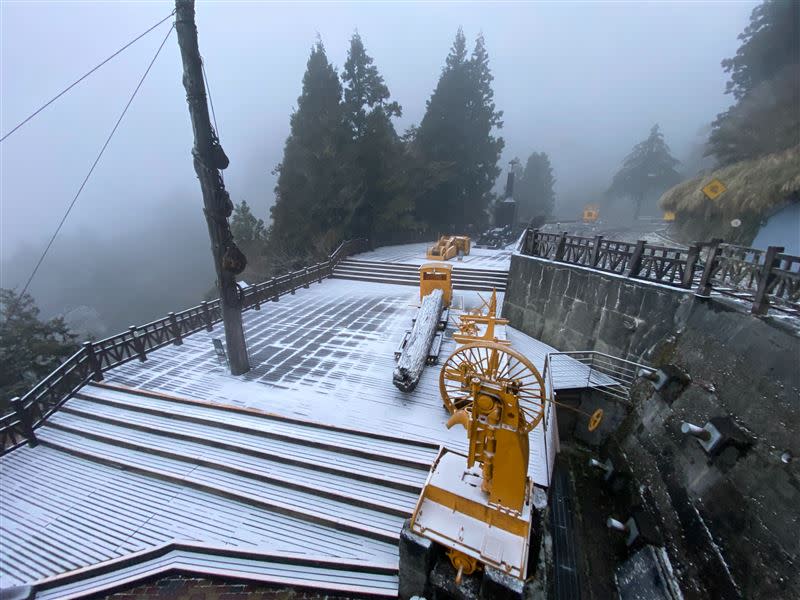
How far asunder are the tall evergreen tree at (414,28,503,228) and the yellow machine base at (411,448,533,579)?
86.0 feet

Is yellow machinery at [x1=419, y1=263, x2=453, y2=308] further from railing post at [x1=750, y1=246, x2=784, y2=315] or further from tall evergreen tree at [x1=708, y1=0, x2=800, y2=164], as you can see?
tall evergreen tree at [x1=708, y1=0, x2=800, y2=164]

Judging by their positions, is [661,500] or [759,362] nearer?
[759,362]

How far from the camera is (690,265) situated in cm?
733

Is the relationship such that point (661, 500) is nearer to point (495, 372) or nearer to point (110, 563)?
point (495, 372)

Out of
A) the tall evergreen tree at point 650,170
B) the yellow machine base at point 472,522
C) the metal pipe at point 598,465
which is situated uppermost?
the tall evergreen tree at point 650,170

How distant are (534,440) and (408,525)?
351 cm

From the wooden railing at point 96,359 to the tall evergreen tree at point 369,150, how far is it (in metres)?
11.6

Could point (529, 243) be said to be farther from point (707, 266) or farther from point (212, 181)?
point (212, 181)

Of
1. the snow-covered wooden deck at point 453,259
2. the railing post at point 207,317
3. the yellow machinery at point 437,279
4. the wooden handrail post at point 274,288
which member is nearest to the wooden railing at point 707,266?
the yellow machinery at point 437,279

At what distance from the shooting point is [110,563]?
203 inches

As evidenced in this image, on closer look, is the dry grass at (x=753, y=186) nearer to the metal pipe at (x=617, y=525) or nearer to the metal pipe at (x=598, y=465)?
the metal pipe at (x=598, y=465)

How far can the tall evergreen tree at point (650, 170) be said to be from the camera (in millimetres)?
41625

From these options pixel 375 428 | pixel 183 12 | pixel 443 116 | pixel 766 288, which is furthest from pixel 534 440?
pixel 443 116

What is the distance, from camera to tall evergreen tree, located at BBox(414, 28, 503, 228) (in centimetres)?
2919
